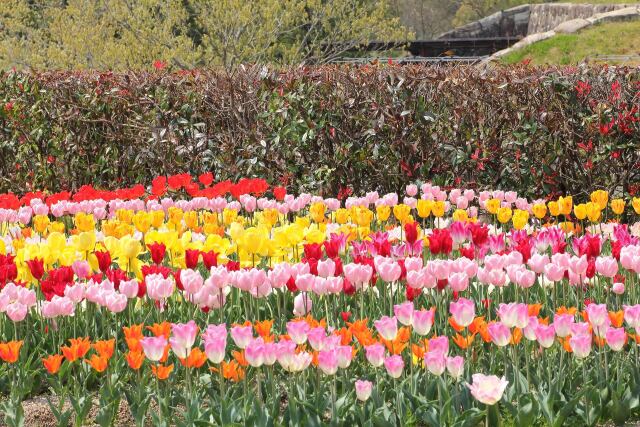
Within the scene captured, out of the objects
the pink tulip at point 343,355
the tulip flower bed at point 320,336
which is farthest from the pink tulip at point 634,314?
the pink tulip at point 343,355

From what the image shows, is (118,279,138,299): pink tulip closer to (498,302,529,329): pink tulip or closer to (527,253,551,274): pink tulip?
(498,302,529,329): pink tulip

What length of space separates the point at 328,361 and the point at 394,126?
199 inches

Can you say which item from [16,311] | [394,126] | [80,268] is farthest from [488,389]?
[394,126]

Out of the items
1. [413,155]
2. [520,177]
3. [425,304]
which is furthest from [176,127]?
[425,304]

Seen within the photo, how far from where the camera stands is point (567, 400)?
3.42 meters

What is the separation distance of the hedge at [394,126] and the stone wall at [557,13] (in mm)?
22157

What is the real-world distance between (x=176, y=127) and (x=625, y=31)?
705 inches

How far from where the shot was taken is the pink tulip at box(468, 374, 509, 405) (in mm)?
2793

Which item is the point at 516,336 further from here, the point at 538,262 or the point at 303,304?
the point at 303,304

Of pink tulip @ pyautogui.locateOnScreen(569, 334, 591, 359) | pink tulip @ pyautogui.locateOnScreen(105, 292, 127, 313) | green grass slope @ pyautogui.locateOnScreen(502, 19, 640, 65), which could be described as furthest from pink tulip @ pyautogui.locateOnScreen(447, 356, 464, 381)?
green grass slope @ pyautogui.locateOnScreen(502, 19, 640, 65)

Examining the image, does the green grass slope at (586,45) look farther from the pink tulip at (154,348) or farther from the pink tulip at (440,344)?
the pink tulip at (154,348)

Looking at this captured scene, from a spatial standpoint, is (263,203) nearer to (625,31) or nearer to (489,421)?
(489,421)

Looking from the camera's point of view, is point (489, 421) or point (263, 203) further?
point (263, 203)

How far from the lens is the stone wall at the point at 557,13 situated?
2950 centimetres
